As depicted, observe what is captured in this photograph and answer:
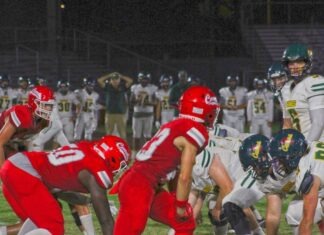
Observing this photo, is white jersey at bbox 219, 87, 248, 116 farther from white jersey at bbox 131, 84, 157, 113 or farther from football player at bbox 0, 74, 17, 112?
football player at bbox 0, 74, 17, 112

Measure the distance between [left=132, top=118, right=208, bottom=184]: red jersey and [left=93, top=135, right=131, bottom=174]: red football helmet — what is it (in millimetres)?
198

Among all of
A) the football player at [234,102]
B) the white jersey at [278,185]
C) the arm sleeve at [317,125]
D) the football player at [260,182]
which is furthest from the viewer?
the football player at [234,102]

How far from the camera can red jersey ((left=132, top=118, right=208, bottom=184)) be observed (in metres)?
5.45

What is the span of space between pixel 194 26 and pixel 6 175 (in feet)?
75.1

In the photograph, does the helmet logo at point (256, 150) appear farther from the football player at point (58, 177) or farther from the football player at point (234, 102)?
the football player at point (234, 102)

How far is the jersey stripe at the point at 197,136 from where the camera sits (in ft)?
17.6

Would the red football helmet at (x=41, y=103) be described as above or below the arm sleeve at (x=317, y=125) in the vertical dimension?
above

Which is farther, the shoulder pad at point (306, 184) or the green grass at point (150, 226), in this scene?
the green grass at point (150, 226)

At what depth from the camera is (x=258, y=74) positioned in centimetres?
2256

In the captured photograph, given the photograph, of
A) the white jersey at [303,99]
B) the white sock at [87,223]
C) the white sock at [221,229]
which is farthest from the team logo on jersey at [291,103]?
the white sock at [87,223]

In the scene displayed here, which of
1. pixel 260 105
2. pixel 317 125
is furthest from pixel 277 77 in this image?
pixel 260 105

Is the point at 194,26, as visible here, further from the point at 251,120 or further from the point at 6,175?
the point at 6,175

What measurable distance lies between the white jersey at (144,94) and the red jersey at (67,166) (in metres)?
11.1

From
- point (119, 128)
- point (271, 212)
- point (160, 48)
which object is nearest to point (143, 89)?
point (119, 128)
